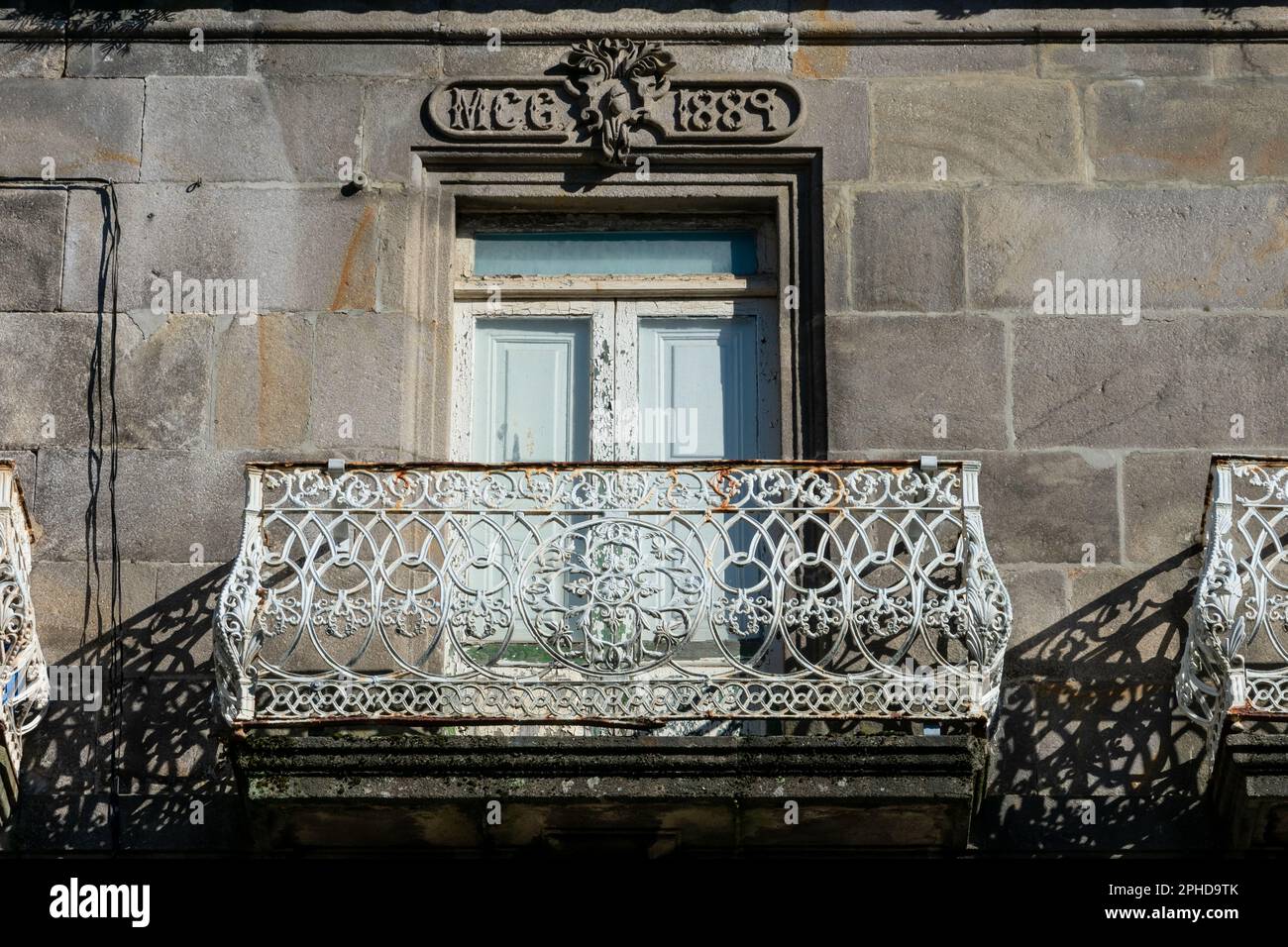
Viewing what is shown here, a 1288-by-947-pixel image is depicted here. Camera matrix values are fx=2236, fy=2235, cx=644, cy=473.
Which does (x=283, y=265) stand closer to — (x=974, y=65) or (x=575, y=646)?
(x=575, y=646)

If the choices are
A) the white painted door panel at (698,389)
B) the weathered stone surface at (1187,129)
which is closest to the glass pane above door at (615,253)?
the white painted door panel at (698,389)

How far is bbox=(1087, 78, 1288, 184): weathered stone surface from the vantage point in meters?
10.7

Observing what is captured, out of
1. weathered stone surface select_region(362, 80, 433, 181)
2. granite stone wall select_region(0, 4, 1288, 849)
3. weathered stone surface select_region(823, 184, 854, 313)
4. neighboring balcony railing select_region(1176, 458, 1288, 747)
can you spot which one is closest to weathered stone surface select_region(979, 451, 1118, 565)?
granite stone wall select_region(0, 4, 1288, 849)

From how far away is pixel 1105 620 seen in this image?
987 cm

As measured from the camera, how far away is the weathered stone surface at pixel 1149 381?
10.2 metres

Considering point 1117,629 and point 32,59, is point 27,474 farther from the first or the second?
point 1117,629

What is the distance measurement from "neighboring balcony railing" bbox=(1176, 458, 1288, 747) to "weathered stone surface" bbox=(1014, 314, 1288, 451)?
645 millimetres

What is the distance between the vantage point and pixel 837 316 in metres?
10.4

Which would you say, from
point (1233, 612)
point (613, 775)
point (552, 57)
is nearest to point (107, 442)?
point (552, 57)

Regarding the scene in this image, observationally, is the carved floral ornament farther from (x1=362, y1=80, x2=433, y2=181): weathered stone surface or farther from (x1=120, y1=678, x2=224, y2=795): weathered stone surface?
(x1=120, y1=678, x2=224, y2=795): weathered stone surface

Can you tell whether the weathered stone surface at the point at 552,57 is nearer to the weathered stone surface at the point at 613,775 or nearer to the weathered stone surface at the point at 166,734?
the weathered stone surface at the point at 166,734

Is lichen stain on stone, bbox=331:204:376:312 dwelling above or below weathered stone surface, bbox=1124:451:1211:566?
above
